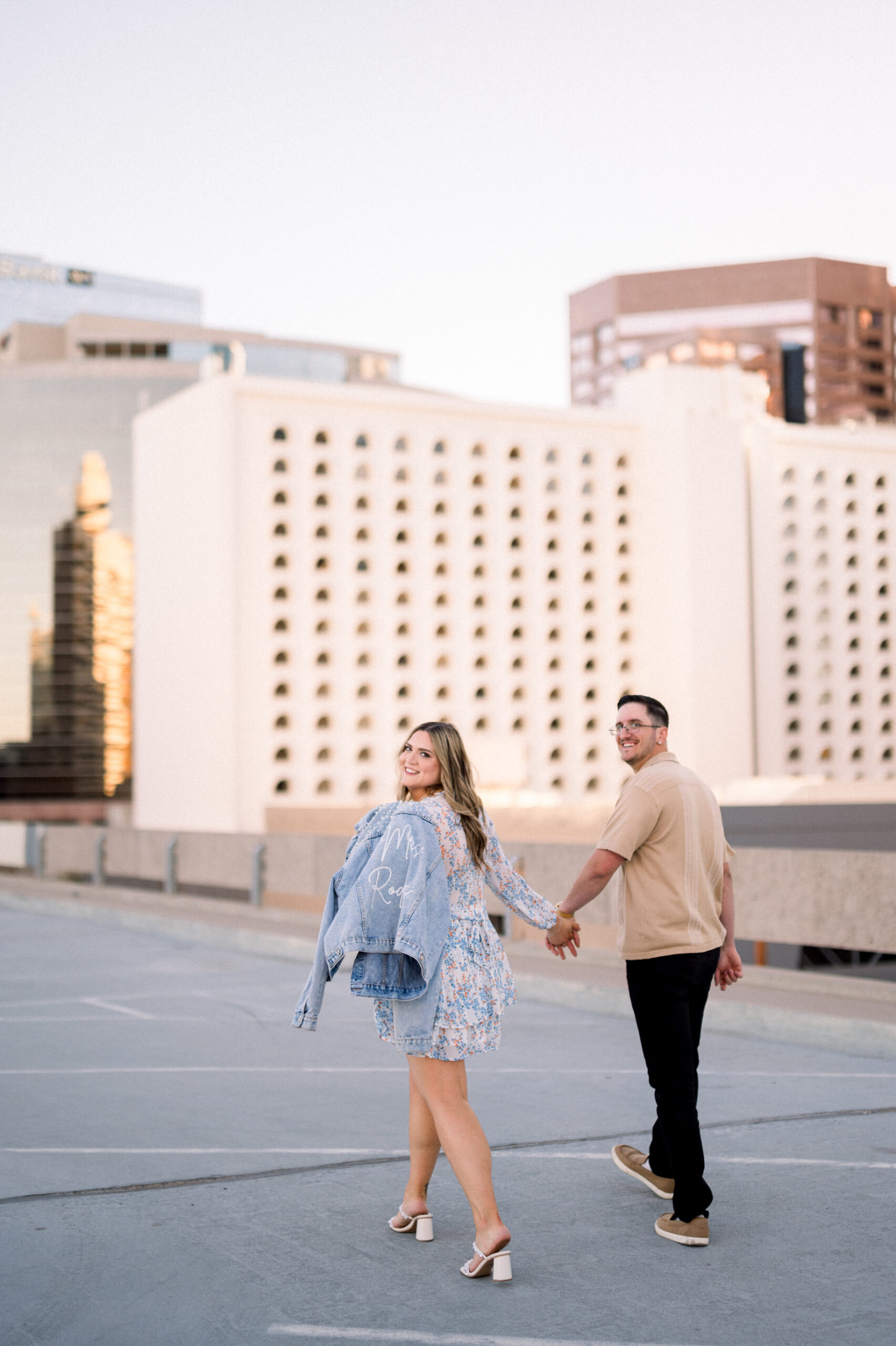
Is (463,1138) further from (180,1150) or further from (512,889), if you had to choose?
(180,1150)

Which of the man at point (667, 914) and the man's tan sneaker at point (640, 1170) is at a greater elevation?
the man at point (667, 914)

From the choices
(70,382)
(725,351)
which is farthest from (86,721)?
(725,351)

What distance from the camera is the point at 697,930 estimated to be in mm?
4973

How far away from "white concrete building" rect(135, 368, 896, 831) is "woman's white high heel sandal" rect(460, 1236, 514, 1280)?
3422cm

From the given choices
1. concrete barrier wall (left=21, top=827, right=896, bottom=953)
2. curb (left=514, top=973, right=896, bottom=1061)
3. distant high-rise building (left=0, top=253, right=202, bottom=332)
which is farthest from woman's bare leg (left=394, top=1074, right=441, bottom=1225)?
distant high-rise building (left=0, top=253, right=202, bottom=332)

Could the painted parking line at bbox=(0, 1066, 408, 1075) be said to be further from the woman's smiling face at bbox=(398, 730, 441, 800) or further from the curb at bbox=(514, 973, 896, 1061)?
the woman's smiling face at bbox=(398, 730, 441, 800)

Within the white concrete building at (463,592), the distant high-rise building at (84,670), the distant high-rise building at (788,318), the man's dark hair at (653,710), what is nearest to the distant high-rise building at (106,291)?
the distant high-rise building at (788,318)

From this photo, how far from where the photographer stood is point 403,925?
4.33 metres

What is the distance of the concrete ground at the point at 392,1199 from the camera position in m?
3.93

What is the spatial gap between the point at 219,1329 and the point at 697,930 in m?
1.96

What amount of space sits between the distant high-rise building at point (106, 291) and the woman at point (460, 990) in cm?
10040

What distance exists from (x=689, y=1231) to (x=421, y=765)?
63.3 inches

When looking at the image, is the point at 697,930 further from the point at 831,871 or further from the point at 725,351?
the point at 725,351

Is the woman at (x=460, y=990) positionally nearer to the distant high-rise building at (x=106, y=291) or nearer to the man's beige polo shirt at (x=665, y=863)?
the man's beige polo shirt at (x=665, y=863)
